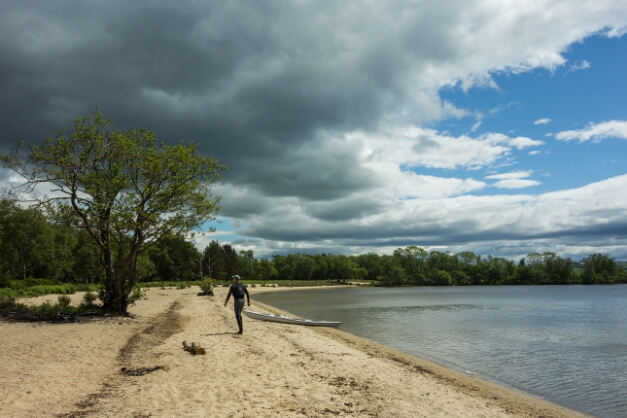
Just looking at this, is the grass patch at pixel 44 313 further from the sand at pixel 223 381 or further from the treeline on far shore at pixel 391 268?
the treeline on far shore at pixel 391 268

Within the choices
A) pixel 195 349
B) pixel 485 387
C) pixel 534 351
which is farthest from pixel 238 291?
pixel 534 351

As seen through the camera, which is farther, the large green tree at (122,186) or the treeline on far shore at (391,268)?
the treeline on far shore at (391,268)

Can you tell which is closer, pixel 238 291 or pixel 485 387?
pixel 485 387

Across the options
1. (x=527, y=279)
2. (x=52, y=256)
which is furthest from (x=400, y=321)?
(x=527, y=279)

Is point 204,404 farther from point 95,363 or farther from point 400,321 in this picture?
point 400,321

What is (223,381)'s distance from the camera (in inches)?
358

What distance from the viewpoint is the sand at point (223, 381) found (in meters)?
7.35

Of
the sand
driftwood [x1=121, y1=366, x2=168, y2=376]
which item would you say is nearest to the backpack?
the sand

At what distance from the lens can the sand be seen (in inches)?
289

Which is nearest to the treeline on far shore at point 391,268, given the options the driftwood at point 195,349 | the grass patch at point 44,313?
the grass patch at point 44,313

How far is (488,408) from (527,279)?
154 metres

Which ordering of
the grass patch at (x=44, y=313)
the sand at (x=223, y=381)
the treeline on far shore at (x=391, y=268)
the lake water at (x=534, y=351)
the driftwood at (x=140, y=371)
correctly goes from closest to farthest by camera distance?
1. the sand at (x=223, y=381)
2. the driftwood at (x=140, y=371)
3. the lake water at (x=534, y=351)
4. the grass patch at (x=44, y=313)
5. the treeline on far shore at (x=391, y=268)

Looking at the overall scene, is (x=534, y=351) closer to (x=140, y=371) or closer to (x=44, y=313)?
(x=140, y=371)

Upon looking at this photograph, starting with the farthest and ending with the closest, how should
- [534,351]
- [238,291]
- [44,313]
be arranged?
[534,351] → [44,313] → [238,291]
